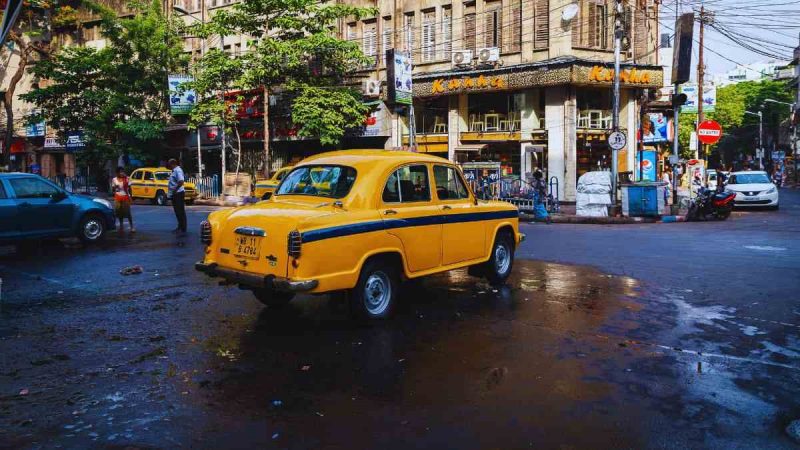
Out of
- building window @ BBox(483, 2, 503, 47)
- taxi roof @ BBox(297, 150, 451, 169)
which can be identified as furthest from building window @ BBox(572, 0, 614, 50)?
taxi roof @ BBox(297, 150, 451, 169)

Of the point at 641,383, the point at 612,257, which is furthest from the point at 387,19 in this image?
the point at 641,383

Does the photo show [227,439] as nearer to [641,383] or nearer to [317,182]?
[641,383]

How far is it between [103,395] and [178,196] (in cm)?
1245

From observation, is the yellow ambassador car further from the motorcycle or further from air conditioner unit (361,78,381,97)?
air conditioner unit (361,78,381,97)

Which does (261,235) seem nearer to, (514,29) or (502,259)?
(502,259)

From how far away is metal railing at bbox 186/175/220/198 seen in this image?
34219 millimetres

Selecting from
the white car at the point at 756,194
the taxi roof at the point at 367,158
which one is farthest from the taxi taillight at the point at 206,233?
the white car at the point at 756,194

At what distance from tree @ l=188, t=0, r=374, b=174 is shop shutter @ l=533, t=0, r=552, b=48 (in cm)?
755

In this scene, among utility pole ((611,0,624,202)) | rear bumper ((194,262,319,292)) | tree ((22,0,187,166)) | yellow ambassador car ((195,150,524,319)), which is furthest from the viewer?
tree ((22,0,187,166))

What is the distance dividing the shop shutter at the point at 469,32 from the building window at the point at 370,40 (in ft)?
→ 16.4

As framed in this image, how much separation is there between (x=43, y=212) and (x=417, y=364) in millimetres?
11039

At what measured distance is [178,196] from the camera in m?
16.7

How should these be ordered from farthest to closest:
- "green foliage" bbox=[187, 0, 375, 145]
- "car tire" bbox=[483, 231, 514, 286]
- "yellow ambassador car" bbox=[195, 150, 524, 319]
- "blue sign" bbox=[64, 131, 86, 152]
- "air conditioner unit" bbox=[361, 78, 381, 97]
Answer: "blue sign" bbox=[64, 131, 86, 152]
"air conditioner unit" bbox=[361, 78, 381, 97]
"green foliage" bbox=[187, 0, 375, 145]
"car tire" bbox=[483, 231, 514, 286]
"yellow ambassador car" bbox=[195, 150, 524, 319]

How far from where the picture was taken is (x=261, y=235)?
666cm
